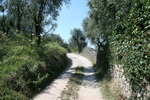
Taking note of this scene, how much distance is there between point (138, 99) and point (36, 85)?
18.4 feet

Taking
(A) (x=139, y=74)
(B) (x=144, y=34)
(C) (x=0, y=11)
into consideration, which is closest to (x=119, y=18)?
(B) (x=144, y=34)

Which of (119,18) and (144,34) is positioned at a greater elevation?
(119,18)

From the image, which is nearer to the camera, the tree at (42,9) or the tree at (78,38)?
the tree at (42,9)

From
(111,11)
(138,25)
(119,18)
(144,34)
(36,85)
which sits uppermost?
(111,11)

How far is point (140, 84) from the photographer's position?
569cm

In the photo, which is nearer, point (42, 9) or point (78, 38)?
point (42, 9)

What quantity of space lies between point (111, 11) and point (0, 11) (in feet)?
69.1

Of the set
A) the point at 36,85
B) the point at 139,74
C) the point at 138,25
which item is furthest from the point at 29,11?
the point at 139,74

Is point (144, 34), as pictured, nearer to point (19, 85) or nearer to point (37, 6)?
point (19, 85)

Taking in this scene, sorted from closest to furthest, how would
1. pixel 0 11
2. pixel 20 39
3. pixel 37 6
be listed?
pixel 20 39, pixel 37 6, pixel 0 11

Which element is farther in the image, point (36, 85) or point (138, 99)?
point (36, 85)

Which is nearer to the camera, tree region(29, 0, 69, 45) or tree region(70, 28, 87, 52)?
tree region(29, 0, 69, 45)

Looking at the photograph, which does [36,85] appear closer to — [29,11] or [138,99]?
[138,99]

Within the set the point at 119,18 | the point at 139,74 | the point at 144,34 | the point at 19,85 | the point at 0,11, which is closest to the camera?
the point at 139,74
